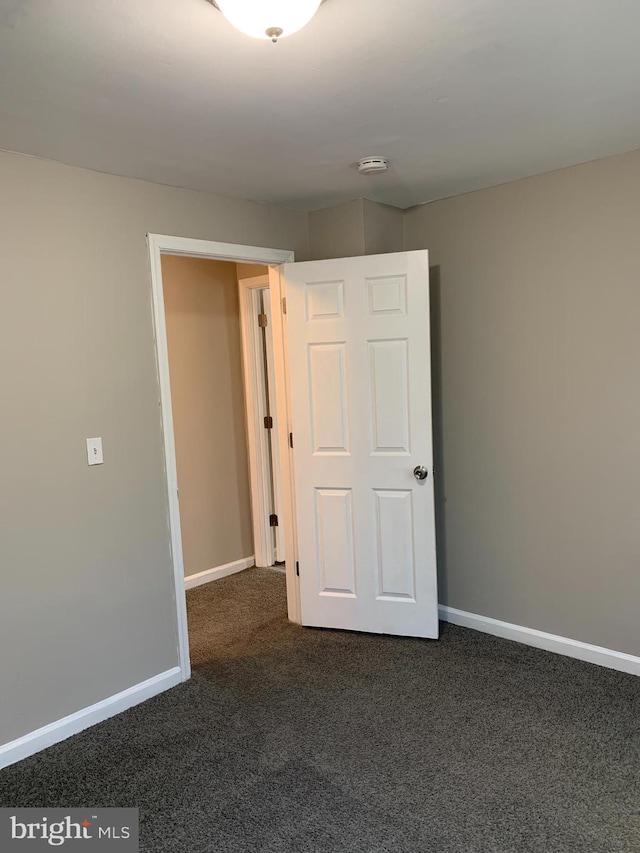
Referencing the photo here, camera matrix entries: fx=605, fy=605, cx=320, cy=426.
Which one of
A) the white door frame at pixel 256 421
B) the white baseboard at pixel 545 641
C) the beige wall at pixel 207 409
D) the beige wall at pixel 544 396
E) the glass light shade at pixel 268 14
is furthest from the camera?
the white door frame at pixel 256 421

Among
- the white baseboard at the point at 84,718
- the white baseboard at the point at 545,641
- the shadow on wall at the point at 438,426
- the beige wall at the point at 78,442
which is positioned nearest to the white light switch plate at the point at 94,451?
the beige wall at the point at 78,442

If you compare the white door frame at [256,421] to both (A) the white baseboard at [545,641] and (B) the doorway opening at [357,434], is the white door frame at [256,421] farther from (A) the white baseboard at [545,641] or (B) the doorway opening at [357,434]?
(A) the white baseboard at [545,641]

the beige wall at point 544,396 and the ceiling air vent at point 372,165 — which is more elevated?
the ceiling air vent at point 372,165

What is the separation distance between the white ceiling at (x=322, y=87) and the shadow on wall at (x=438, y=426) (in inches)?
29.8

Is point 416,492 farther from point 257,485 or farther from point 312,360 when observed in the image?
point 257,485

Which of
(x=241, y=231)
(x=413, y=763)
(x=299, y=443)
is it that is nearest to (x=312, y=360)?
(x=299, y=443)

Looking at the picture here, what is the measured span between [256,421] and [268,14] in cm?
317

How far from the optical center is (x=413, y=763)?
7.32ft

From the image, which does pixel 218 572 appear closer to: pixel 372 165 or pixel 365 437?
pixel 365 437

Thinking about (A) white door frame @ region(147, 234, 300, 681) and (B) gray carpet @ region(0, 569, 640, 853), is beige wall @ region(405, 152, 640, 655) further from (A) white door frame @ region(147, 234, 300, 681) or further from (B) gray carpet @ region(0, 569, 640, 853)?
(A) white door frame @ region(147, 234, 300, 681)

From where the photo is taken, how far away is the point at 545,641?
10.1 feet

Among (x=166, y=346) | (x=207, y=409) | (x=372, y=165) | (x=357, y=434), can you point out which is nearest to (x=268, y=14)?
(x=372, y=165)

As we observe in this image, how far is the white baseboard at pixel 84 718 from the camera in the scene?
2.35 m

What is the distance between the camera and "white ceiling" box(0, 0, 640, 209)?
1.49m
